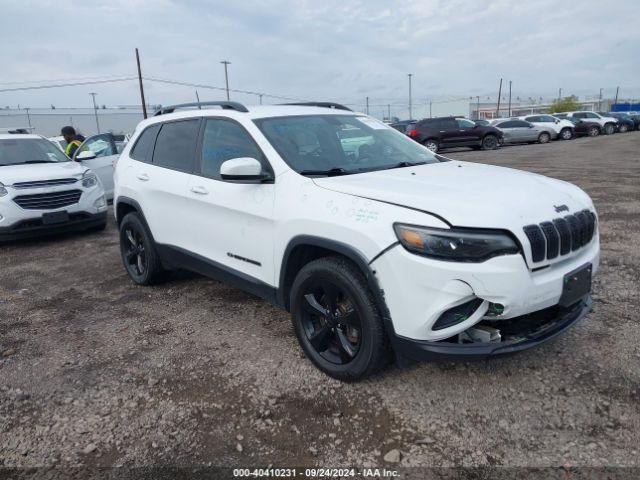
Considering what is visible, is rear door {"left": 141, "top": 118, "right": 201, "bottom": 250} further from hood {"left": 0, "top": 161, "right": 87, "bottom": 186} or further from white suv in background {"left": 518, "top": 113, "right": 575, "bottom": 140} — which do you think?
white suv in background {"left": 518, "top": 113, "right": 575, "bottom": 140}

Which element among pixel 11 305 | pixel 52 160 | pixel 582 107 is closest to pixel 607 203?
pixel 11 305

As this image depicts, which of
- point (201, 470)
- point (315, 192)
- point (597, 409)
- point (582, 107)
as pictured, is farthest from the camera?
point (582, 107)

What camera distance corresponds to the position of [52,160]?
7988mm

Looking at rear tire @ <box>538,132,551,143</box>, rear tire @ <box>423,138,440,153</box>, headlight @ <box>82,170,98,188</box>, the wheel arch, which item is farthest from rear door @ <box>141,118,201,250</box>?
rear tire @ <box>538,132,551,143</box>

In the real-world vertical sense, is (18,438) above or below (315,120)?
below

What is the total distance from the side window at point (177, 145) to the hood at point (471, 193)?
1.59 metres

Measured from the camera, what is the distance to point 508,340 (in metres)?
2.56

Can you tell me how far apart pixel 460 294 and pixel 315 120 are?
207 centimetres

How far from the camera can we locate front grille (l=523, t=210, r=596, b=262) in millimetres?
2527

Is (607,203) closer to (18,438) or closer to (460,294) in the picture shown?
(460,294)

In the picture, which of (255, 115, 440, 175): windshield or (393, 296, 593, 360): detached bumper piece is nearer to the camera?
(393, 296, 593, 360): detached bumper piece

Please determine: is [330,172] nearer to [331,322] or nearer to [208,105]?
[331,322]

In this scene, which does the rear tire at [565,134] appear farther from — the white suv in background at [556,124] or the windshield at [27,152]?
the windshield at [27,152]

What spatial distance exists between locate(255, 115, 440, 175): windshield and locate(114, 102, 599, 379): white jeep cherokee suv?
15 millimetres
